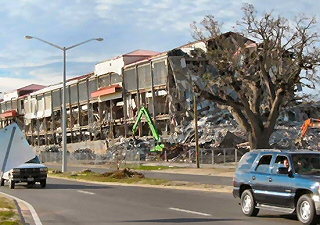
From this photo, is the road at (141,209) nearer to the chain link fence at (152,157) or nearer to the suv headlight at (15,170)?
the suv headlight at (15,170)

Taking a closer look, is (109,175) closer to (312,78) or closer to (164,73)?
(312,78)

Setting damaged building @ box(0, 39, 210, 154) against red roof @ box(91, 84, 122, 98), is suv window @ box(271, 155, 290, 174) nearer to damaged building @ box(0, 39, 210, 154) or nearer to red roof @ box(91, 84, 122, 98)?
damaged building @ box(0, 39, 210, 154)

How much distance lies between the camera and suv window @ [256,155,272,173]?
14172 millimetres

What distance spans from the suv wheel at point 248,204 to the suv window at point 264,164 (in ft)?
2.17

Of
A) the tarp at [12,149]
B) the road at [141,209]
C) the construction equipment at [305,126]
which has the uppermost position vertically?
the construction equipment at [305,126]

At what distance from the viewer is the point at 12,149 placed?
51.3 ft

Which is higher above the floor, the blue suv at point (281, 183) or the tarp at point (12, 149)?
the tarp at point (12, 149)

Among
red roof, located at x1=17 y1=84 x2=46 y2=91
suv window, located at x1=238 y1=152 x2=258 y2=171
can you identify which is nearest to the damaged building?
red roof, located at x1=17 y1=84 x2=46 y2=91

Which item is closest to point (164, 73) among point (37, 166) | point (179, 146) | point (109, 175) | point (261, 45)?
A: point (179, 146)

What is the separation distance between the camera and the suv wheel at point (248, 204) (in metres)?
14.4

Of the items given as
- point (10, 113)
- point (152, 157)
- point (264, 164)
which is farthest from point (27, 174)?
point (10, 113)

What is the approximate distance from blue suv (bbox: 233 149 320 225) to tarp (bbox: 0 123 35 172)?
5.94 m

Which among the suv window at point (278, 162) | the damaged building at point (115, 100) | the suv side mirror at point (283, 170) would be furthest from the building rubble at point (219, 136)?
the suv side mirror at point (283, 170)

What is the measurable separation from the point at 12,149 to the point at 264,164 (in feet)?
22.4
